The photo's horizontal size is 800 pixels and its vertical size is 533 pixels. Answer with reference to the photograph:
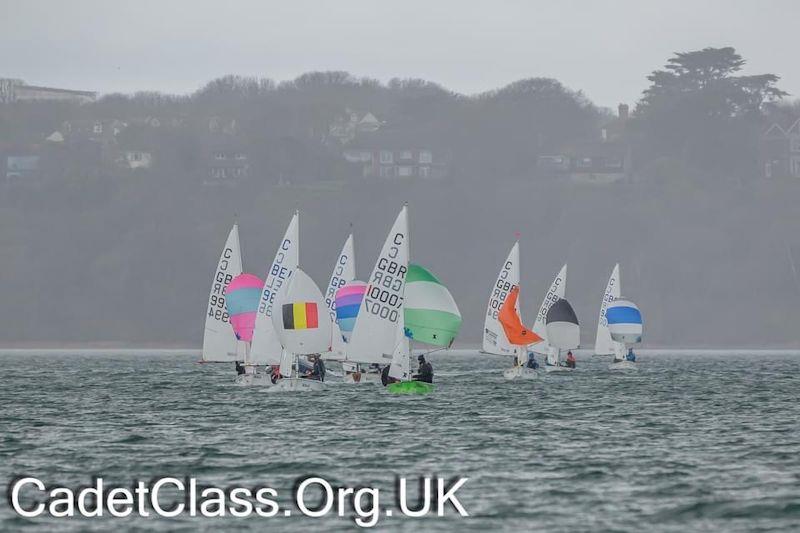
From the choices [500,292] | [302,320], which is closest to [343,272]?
[500,292]

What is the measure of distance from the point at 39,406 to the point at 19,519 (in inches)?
1224

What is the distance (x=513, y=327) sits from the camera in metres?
80.4

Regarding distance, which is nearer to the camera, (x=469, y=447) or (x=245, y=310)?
(x=469, y=447)

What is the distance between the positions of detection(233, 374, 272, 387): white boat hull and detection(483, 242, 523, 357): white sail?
52.2 feet

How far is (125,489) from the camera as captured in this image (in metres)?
35.1

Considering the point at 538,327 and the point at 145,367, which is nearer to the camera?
the point at 538,327

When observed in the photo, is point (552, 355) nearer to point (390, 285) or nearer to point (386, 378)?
point (386, 378)

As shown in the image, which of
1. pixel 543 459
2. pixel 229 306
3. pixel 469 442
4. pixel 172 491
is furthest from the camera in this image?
pixel 229 306

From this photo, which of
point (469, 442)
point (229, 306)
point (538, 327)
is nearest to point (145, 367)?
point (538, 327)

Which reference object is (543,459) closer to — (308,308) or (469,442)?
(469,442)

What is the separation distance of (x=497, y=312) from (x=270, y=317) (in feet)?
67.5

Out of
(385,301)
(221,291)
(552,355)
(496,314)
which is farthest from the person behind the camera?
(552,355)

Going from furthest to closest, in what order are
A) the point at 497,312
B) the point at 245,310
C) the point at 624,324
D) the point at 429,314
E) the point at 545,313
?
1. the point at 624,324
2. the point at 545,313
3. the point at 497,312
4. the point at 245,310
5. the point at 429,314

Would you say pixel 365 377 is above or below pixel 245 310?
below
